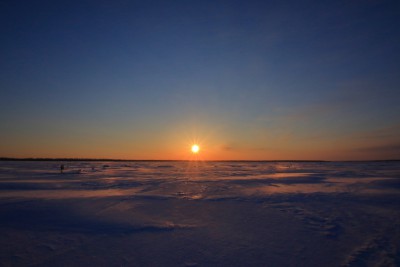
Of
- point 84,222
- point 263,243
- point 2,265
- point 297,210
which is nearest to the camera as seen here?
point 2,265

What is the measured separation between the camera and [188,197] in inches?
349

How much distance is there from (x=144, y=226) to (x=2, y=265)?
2.49 metres

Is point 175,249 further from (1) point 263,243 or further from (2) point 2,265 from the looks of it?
(2) point 2,265

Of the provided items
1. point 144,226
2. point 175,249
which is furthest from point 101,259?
point 144,226

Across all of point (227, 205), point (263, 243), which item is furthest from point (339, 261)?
point (227, 205)

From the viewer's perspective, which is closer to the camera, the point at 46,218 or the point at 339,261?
the point at 339,261

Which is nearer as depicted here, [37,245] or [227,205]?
[37,245]

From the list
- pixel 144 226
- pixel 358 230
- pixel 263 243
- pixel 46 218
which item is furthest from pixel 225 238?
pixel 46 218

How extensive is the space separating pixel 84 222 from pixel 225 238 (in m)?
3.16

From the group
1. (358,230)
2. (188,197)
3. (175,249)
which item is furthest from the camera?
(188,197)

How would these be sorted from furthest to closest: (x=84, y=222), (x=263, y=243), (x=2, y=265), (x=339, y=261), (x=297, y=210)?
(x=297, y=210) → (x=84, y=222) → (x=263, y=243) → (x=339, y=261) → (x=2, y=265)

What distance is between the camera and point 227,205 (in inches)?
301

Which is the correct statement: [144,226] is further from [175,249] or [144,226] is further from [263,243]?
[263,243]

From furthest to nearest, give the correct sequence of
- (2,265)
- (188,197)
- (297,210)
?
(188,197) → (297,210) → (2,265)
